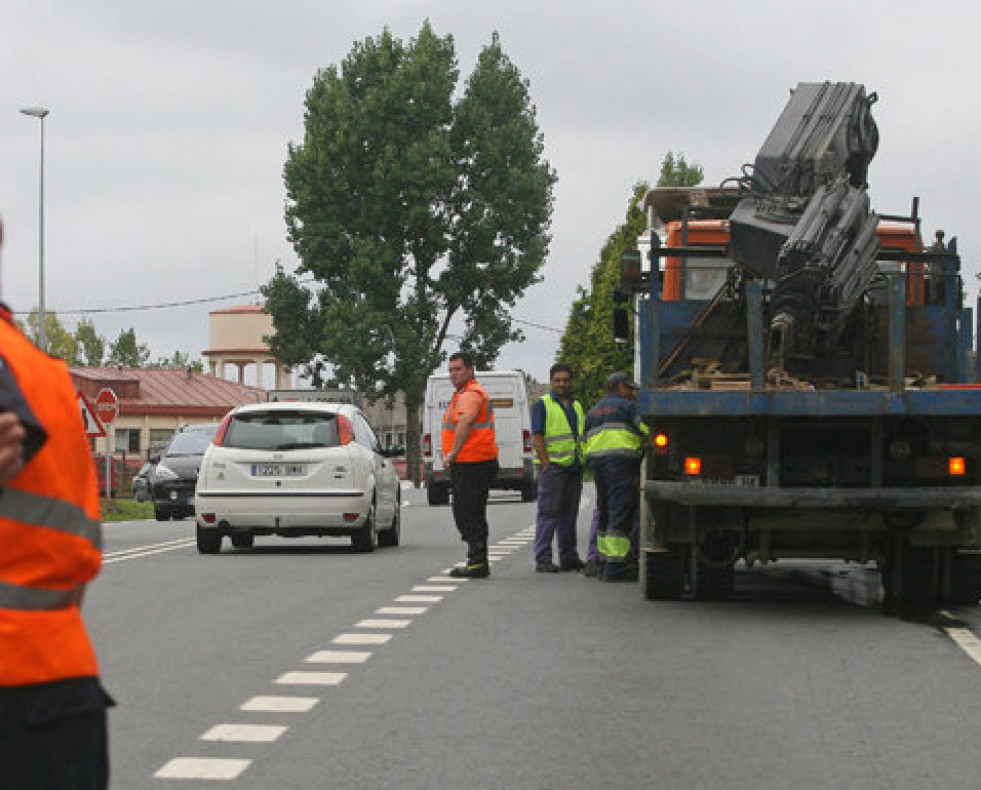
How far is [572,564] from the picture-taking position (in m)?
17.5

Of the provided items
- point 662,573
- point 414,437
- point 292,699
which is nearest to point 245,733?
point 292,699

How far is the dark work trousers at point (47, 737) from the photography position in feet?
11.2

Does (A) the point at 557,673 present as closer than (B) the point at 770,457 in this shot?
Yes

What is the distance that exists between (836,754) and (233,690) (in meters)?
3.09

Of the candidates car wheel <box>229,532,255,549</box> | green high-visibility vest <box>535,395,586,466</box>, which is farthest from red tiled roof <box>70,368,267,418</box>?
green high-visibility vest <box>535,395,586,466</box>

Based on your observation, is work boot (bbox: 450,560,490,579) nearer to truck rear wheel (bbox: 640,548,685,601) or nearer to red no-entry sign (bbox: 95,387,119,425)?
truck rear wheel (bbox: 640,548,685,601)

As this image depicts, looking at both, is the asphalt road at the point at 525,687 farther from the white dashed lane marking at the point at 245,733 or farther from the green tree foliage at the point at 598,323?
the green tree foliage at the point at 598,323

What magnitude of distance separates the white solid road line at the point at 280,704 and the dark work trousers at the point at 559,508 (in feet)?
27.6

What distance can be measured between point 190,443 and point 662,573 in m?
21.5

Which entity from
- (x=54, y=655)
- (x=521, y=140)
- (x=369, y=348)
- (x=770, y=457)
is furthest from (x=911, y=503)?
(x=521, y=140)

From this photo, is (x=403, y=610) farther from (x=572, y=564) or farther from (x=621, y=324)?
(x=572, y=564)

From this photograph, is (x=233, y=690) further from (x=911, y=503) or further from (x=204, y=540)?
(x=204, y=540)

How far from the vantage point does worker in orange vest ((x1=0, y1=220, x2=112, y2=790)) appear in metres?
3.40

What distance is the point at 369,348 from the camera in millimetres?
65875
